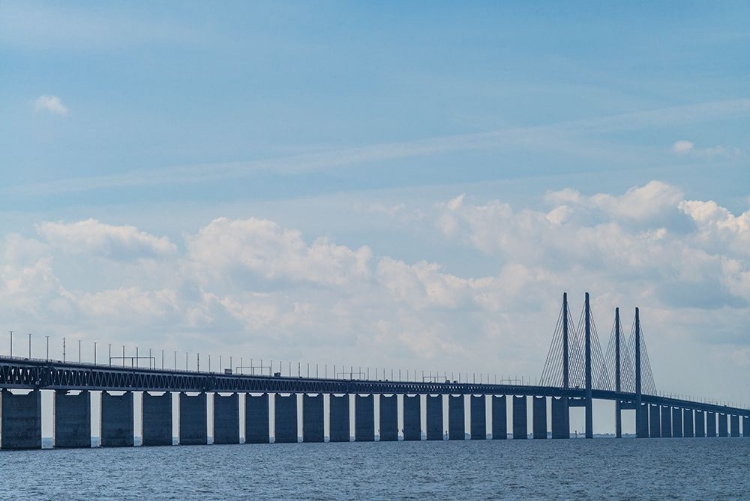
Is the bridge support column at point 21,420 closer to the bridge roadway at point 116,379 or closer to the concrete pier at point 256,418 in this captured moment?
the bridge roadway at point 116,379

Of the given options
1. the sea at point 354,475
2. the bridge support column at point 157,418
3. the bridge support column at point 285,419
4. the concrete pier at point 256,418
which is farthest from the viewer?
the bridge support column at point 285,419

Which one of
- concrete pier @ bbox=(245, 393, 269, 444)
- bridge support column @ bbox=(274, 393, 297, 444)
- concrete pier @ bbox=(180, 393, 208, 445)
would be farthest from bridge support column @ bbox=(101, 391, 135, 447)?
bridge support column @ bbox=(274, 393, 297, 444)

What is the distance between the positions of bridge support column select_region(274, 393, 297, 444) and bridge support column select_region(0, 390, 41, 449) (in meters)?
61.7

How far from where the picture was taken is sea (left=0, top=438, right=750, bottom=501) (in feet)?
291

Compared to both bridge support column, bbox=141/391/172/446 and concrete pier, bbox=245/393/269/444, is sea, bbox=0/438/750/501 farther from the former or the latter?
concrete pier, bbox=245/393/269/444

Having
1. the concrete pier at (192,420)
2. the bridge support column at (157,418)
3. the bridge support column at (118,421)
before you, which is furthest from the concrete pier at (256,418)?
the bridge support column at (118,421)

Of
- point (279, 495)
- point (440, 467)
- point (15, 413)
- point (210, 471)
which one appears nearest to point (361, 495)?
point (279, 495)

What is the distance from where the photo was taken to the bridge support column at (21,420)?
133125mm

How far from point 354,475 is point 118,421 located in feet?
177

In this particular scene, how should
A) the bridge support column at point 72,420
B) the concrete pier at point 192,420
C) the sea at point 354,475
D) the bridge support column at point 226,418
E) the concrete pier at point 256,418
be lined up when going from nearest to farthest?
the sea at point 354,475, the bridge support column at point 72,420, the concrete pier at point 192,420, the bridge support column at point 226,418, the concrete pier at point 256,418

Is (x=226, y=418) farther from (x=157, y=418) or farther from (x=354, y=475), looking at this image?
(x=354, y=475)

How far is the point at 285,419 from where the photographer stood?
19600 cm

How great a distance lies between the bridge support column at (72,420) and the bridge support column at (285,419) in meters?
51.3

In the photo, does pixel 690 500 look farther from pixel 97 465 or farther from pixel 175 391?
pixel 175 391
